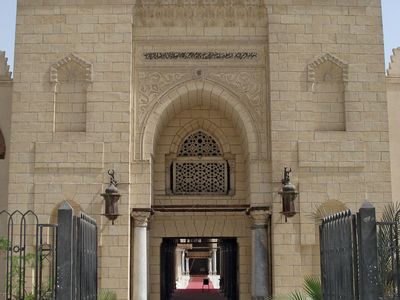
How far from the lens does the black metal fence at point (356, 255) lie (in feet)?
19.1

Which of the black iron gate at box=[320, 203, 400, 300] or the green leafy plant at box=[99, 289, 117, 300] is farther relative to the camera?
the green leafy plant at box=[99, 289, 117, 300]

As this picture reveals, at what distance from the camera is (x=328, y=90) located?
1287cm

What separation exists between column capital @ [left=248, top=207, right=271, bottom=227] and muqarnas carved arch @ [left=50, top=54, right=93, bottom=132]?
139 inches

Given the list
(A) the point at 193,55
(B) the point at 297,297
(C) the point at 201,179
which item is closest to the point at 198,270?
(C) the point at 201,179

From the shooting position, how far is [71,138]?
1254 centimetres

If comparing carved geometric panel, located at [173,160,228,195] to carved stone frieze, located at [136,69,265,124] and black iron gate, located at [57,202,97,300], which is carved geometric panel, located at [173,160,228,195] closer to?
carved stone frieze, located at [136,69,265,124]

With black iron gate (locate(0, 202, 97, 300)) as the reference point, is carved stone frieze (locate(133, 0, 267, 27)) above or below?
above

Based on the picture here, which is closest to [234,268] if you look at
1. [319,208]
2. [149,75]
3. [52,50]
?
[319,208]

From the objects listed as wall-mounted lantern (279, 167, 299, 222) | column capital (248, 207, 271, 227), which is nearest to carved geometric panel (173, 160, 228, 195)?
column capital (248, 207, 271, 227)

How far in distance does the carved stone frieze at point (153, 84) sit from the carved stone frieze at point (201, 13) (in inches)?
38.6

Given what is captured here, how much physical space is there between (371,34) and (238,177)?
153 inches

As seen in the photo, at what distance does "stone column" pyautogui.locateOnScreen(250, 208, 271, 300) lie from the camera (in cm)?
1248

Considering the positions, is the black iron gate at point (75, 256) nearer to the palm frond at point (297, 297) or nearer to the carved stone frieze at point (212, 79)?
Result: the palm frond at point (297, 297)

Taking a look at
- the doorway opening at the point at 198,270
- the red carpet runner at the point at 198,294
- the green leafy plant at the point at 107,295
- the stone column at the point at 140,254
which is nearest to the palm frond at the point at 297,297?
the green leafy plant at the point at 107,295
